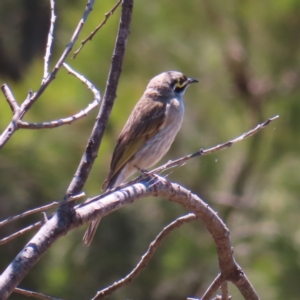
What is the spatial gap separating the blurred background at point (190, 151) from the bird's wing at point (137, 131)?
400 millimetres

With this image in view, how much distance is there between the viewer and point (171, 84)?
394cm

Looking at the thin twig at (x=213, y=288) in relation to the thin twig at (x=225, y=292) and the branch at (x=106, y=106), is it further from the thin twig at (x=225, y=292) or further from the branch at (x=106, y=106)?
the branch at (x=106, y=106)

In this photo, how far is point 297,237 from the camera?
431cm

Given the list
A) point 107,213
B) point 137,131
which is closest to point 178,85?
point 137,131

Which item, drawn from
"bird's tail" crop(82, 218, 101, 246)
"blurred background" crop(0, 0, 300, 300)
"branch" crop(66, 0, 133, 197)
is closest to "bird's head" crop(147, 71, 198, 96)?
"blurred background" crop(0, 0, 300, 300)

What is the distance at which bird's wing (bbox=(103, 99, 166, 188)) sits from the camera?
345cm

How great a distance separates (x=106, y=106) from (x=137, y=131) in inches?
72.7

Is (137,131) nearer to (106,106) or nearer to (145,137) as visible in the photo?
(145,137)

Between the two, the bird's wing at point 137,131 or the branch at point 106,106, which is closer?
the branch at point 106,106

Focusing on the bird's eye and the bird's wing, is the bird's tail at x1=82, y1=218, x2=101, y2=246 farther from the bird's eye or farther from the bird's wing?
the bird's eye

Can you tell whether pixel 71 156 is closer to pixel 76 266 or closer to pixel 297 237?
pixel 76 266

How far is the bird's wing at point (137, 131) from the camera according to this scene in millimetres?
3452

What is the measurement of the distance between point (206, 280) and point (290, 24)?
198 centimetres

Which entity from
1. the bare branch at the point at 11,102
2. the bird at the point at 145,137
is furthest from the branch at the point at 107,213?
the bird at the point at 145,137
